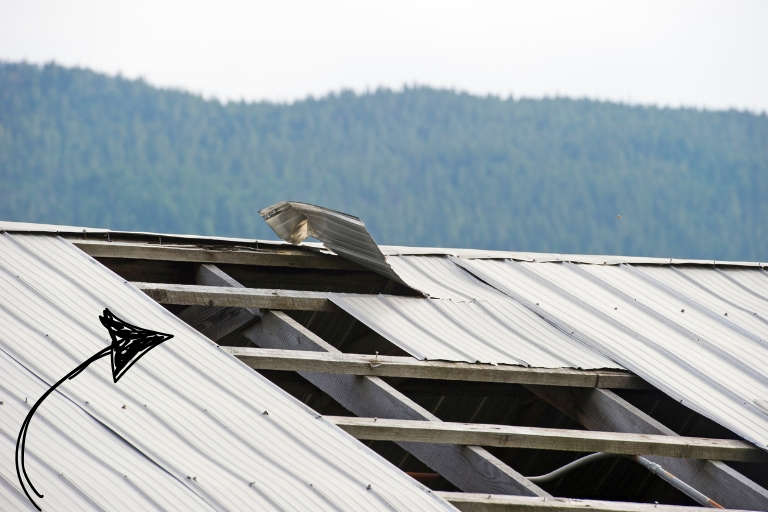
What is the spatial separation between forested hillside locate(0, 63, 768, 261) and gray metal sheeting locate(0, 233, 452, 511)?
57.9 meters

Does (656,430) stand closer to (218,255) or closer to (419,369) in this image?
(419,369)

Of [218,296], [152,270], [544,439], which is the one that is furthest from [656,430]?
[152,270]

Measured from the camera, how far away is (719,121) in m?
69.7

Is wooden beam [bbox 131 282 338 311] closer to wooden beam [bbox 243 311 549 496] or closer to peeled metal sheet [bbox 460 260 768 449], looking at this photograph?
wooden beam [bbox 243 311 549 496]

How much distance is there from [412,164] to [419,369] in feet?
207

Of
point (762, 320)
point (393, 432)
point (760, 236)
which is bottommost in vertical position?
point (393, 432)

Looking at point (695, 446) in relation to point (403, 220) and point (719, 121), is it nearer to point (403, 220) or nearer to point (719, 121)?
point (403, 220)

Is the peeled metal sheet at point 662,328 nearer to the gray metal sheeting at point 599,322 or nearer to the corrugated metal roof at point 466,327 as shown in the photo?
the gray metal sheeting at point 599,322

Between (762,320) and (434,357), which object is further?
(762,320)

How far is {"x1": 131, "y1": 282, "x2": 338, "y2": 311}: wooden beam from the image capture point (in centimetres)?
668

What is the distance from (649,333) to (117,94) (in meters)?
65.6

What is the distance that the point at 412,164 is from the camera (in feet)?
226

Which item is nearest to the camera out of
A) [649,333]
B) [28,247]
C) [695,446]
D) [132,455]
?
[132,455]

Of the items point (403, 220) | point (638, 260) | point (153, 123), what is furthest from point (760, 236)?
point (638, 260)
